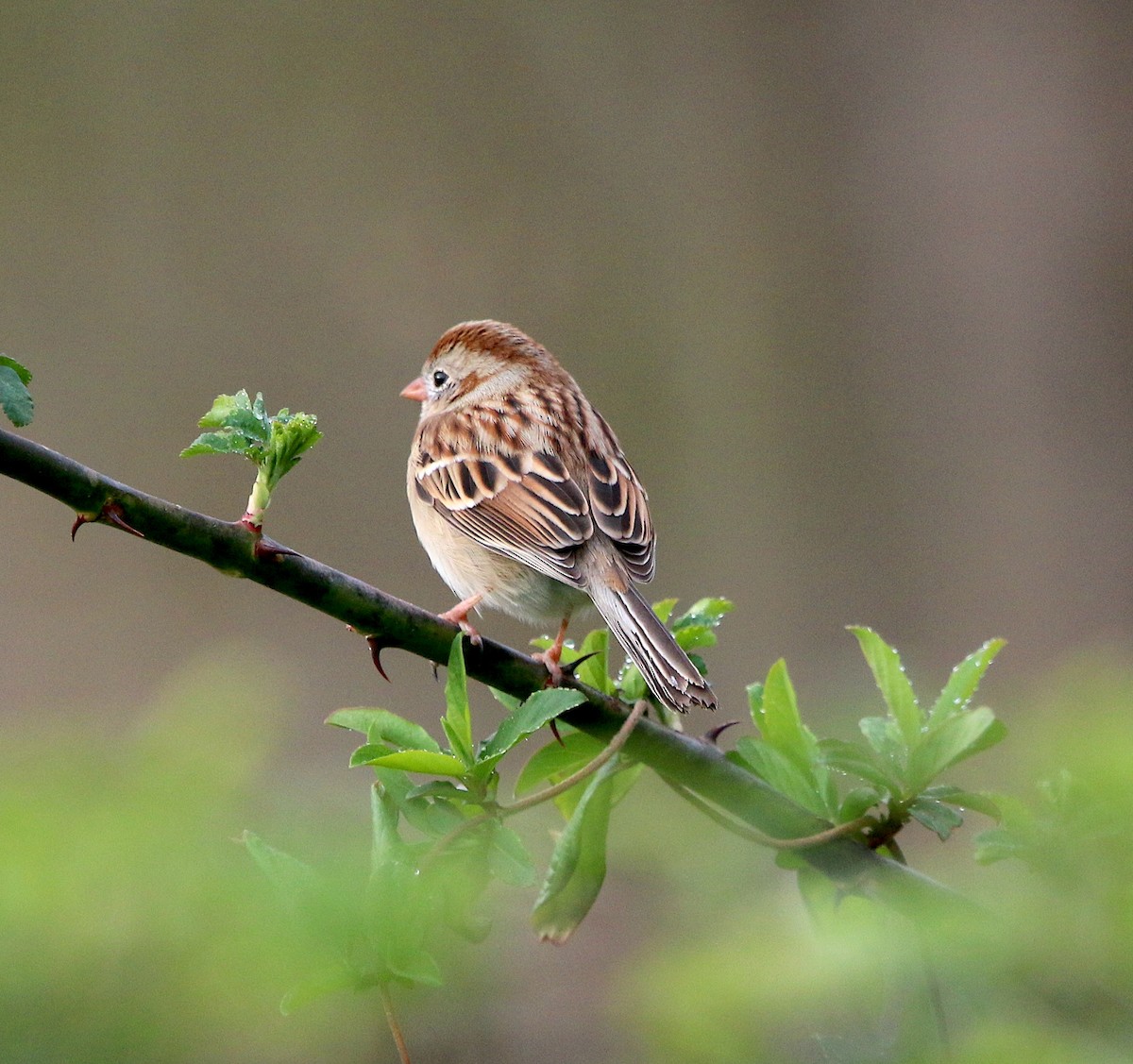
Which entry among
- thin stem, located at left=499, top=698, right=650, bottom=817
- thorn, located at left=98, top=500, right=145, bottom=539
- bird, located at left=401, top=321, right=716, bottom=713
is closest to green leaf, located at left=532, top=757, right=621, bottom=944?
thin stem, located at left=499, top=698, right=650, bottom=817

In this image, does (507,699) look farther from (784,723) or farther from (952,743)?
(952,743)

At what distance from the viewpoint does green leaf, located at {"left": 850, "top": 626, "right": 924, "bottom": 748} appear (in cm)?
100

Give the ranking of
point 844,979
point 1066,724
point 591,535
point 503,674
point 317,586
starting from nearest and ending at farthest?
1. point 844,979
2. point 1066,724
3. point 317,586
4. point 503,674
5. point 591,535

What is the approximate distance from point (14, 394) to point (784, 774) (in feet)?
2.00

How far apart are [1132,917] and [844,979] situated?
126 millimetres

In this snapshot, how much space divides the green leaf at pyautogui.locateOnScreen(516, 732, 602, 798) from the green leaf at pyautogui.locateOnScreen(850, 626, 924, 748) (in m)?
0.23

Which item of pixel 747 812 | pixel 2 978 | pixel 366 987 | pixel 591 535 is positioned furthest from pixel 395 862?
pixel 591 535

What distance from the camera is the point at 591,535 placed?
1.99 metres

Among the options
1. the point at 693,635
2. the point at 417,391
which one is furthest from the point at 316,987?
the point at 417,391

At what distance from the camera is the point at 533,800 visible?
83 centimetres

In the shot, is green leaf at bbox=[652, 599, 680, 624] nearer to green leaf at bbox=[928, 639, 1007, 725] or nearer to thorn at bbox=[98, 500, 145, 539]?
green leaf at bbox=[928, 639, 1007, 725]

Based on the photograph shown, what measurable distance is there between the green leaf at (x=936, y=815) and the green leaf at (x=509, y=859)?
322 millimetres

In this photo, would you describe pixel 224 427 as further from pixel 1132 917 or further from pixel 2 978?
pixel 1132 917

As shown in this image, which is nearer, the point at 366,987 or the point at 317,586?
the point at 366,987
